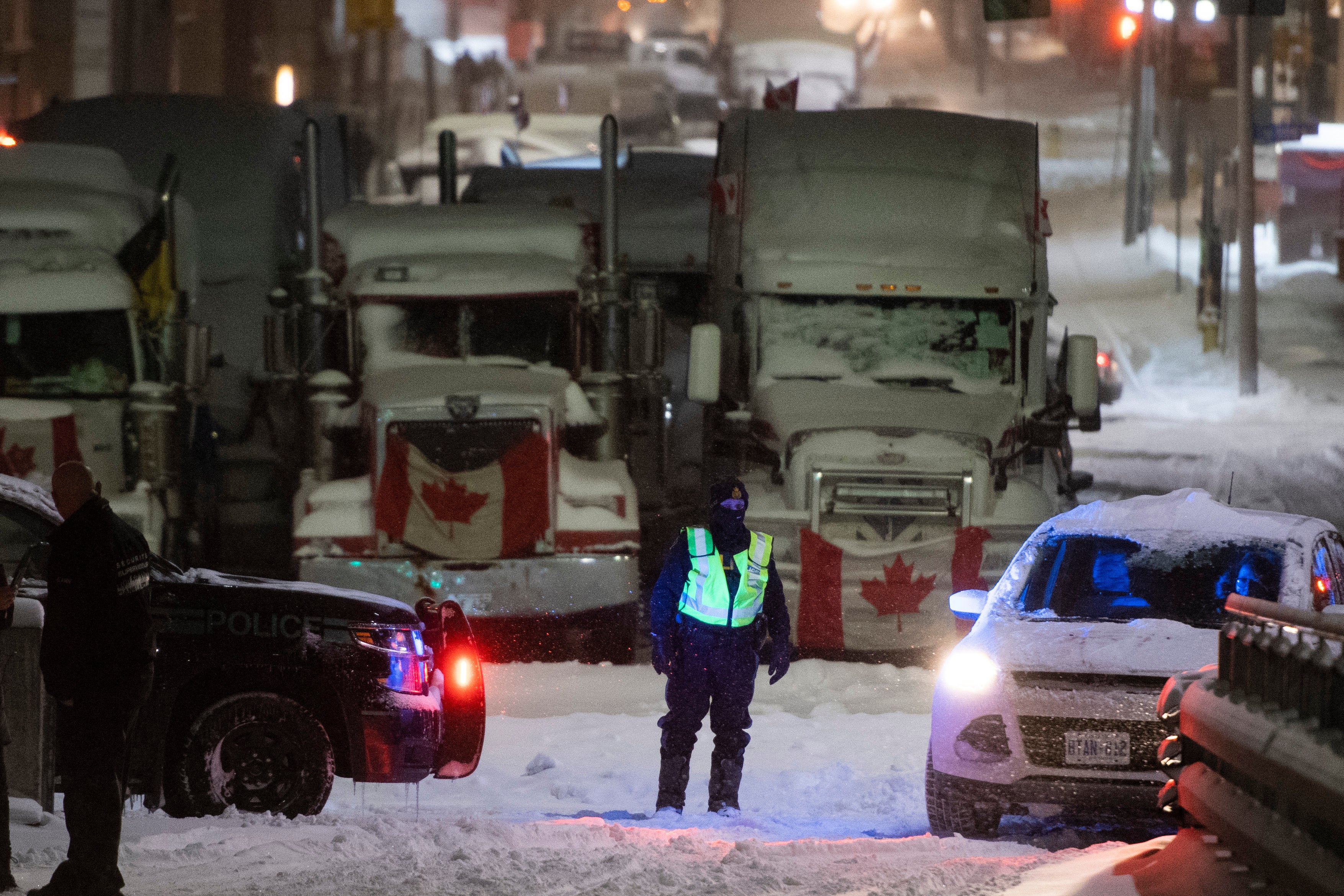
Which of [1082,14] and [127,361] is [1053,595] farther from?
[1082,14]

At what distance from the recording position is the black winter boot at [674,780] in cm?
809

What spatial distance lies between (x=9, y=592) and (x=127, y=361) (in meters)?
7.53

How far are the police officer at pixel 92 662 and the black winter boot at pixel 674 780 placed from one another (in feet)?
8.93

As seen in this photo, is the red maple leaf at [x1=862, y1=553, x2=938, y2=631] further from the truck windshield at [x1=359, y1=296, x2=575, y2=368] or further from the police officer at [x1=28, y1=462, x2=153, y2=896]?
the police officer at [x1=28, y1=462, x2=153, y2=896]

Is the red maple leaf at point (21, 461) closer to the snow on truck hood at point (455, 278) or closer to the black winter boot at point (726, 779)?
the snow on truck hood at point (455, 278)

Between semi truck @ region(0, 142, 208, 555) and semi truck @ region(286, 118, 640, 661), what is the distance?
3.73ft

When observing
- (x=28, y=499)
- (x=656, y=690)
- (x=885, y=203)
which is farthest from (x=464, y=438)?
(x=28, y=499)

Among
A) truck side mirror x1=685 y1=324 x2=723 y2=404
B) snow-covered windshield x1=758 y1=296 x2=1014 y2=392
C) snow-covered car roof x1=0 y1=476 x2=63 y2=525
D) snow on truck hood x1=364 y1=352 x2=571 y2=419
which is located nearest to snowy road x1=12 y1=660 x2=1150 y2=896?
snow-covered car roof x1=0 y1=476 x2=63 y2=525

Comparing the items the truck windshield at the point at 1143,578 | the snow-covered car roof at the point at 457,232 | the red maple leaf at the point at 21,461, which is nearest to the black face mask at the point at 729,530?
the truck windshield at the point at 1143,578

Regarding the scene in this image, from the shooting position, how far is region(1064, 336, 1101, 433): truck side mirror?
13172 mm

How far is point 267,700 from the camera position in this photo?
24.7 ft

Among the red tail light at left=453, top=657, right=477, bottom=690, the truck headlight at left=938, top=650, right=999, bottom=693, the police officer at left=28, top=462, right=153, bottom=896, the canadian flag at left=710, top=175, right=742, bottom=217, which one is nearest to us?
the police officer at left=28, top=462, right=153, bottom=896

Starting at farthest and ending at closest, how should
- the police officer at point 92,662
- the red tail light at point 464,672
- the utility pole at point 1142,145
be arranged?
the utility pole at point 1142,145
the red tail light at point 464,672
the police officer at point 92,662

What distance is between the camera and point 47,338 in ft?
43.1
